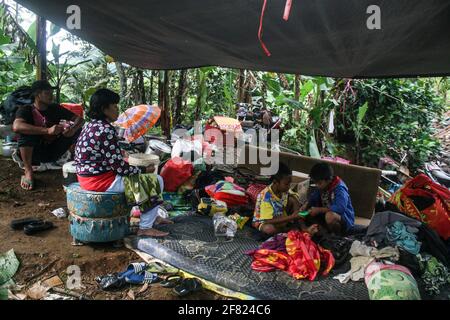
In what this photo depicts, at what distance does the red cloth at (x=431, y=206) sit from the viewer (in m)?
3.25

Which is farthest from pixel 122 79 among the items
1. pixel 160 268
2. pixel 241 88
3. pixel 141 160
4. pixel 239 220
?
pixel 160 268

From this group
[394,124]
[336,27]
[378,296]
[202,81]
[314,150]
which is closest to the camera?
[336,27]

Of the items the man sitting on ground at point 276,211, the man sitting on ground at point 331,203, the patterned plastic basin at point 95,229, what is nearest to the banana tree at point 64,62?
the patterned plastic basin at point 95,229

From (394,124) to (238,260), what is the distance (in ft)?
17.0

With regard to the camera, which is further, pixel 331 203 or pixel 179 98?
pixel 179 98

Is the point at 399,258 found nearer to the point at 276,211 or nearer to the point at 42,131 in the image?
the point at 276,211

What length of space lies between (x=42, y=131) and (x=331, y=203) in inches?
137

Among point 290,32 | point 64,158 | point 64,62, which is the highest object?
point 64,62

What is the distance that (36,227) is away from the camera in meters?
3.33

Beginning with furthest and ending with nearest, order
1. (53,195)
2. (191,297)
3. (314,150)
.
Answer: (314,150)
(53,195)
(191,297)

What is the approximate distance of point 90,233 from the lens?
120 inches

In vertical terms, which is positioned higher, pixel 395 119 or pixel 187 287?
pixel 395 119
